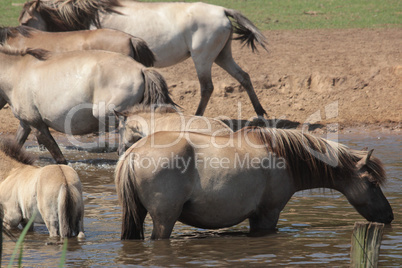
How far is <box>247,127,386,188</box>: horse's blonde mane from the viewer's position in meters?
6.07

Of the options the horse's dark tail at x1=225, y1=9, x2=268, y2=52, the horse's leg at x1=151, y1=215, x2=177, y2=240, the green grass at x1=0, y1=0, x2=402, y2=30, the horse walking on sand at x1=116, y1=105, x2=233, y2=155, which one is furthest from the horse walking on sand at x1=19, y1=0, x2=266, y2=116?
the horse's leg at x1=151, y1=215, x2=177, y2=240

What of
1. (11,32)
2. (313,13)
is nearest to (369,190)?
(11,32)

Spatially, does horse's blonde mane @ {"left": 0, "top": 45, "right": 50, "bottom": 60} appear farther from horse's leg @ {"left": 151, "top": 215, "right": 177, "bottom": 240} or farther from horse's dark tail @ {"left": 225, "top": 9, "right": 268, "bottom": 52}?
horse's dark tail @ {"left": 225, "top": 9, "right": 268, "bottom": 52}

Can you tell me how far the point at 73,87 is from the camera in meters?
8.29

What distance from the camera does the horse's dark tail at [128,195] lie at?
5727 millimetres

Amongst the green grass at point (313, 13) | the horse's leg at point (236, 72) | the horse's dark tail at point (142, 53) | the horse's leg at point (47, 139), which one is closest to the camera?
the horse's leg at point (47, 139)

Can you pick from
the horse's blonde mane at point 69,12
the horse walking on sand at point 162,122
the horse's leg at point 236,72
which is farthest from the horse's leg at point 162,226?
the horse's leg at point 236,72

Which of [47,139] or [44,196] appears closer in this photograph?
[44,196]

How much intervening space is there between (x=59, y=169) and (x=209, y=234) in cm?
150

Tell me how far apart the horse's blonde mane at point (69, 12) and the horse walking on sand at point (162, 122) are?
442 centimetres

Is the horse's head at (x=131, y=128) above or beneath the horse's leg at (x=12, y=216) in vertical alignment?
above

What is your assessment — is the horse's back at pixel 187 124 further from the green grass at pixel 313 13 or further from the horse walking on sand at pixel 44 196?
the green grass at pixel 313 13

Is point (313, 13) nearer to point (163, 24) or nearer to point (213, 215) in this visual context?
point (163, 24)

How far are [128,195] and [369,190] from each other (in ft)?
7.12
